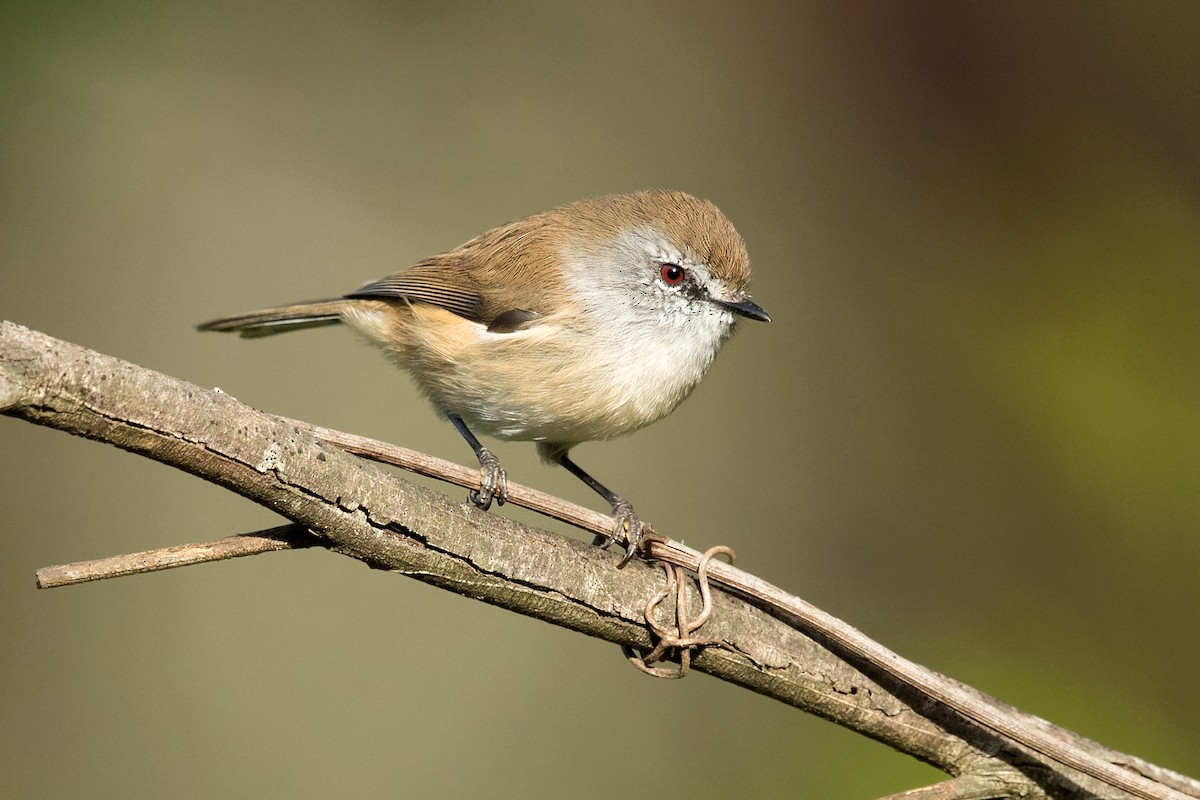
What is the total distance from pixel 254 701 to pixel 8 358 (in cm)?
232

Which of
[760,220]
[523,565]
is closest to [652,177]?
[760,220]

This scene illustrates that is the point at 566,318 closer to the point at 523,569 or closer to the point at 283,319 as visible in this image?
the point at 283,319

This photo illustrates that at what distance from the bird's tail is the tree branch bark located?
4.46 ft

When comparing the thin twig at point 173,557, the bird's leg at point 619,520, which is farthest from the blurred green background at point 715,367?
the thin twig at point 173,557

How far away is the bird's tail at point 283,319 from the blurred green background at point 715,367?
62cm

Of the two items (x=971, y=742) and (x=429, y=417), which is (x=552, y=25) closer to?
(x=429, y=417)

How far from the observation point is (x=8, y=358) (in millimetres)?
1165

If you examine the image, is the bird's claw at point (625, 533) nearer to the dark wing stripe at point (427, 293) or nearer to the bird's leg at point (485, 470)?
the bird's leg at point (485, 470)

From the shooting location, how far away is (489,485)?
1.82m

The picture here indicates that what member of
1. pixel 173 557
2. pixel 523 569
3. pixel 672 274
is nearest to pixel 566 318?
pixel 672 274

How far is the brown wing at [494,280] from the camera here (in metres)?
2.68

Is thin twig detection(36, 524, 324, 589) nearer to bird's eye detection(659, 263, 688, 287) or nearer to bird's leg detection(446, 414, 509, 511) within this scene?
bird's leg detection(446, 414, 509, 511)

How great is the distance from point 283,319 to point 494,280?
24.1 inches

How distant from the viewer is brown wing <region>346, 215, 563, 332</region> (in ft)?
8.80
